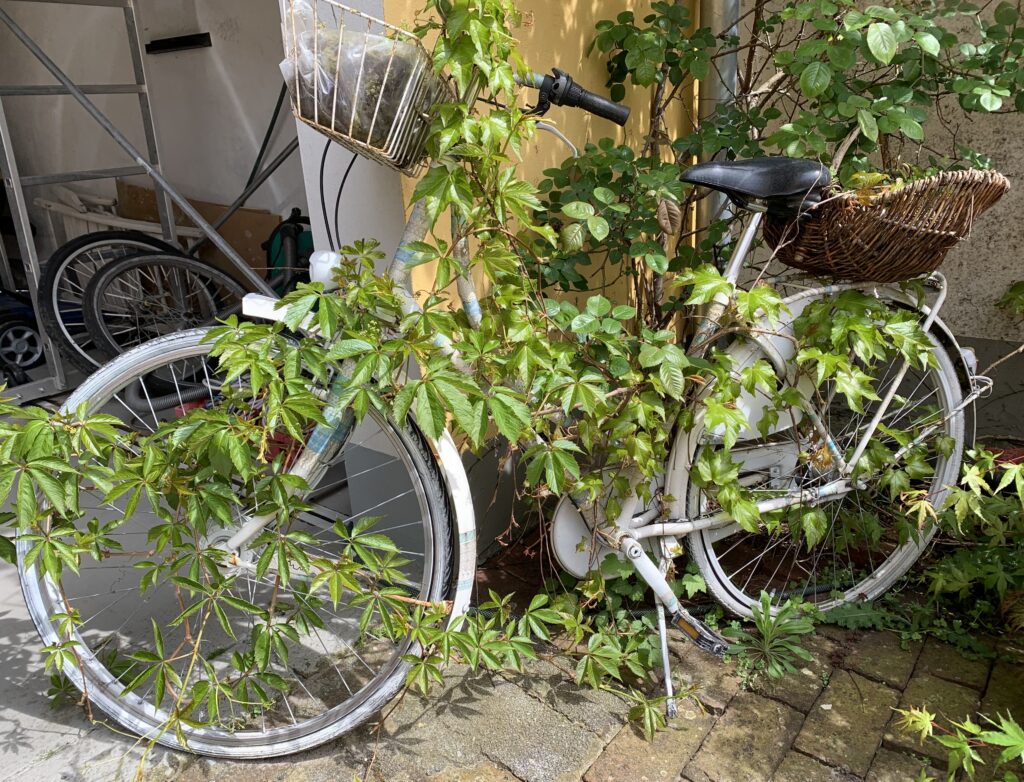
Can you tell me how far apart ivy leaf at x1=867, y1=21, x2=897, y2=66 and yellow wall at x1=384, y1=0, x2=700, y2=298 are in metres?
1.03

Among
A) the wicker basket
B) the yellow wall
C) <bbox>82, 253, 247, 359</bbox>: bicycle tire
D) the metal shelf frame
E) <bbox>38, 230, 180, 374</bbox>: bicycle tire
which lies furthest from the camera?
the metal shelf frame

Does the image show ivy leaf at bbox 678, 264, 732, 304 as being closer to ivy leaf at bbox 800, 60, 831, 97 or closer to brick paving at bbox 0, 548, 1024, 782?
ivy leaf at bbox 800, 60, 831, 97

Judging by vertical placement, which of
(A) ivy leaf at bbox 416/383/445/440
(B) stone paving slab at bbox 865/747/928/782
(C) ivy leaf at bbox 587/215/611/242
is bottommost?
(B) stone paving slab at bbox 865/747/928/782

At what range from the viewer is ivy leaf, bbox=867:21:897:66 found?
2.16 m

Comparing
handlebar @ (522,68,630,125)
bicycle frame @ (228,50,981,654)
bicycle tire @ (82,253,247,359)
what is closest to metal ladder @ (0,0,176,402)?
bicycle tire @ (82,253,247,359)

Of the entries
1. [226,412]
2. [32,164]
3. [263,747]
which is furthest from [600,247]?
[32,164]

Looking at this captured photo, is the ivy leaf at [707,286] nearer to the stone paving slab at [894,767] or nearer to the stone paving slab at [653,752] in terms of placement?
the stone paving slab at [653,752]

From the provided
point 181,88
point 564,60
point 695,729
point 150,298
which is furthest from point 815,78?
point 181,88

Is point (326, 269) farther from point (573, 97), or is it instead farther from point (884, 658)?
point (884, 658)

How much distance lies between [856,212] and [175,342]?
1768 millimetres

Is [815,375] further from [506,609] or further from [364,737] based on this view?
[364,737]

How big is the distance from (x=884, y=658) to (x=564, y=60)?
2334mm

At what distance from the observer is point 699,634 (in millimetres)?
2553

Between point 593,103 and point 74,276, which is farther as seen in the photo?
point 74,276
